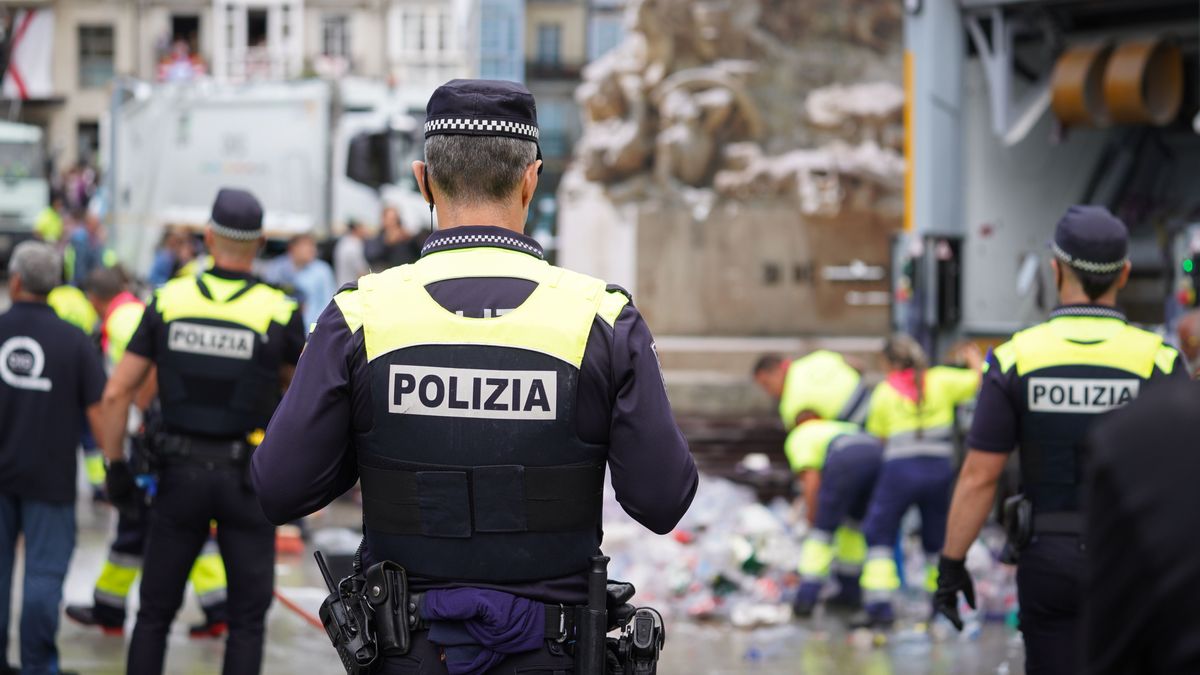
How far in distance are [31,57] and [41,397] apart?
48.3 m

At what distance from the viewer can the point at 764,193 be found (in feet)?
49.0

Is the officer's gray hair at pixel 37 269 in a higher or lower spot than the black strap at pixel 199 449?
higher

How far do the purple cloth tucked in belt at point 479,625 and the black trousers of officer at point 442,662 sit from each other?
0.02 meters

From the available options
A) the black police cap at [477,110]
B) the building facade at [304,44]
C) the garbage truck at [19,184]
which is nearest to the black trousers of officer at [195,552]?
the black police cap at [477,110]

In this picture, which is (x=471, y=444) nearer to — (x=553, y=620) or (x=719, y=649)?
(x=553, y=620)

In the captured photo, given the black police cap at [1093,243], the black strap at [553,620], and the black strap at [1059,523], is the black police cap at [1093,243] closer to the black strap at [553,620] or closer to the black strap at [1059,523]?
the black strap at [1059,523]

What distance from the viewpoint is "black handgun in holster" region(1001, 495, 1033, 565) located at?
4379 millimetres

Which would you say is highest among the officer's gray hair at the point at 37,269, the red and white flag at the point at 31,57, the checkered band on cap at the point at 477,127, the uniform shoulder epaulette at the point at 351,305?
the checkered band on cap at the point at 477,127

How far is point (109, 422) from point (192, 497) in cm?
44

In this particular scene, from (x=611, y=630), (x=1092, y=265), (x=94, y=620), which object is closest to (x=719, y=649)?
(x=94, y=620)

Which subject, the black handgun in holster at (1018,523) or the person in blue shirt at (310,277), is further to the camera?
the person in blue shirt at (310,277)

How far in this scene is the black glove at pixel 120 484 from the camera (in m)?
5.67

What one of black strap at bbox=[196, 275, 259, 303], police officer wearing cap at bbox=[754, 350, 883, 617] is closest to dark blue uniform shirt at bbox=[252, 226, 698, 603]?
black strap at bbox=[196, 275, 259, 303]

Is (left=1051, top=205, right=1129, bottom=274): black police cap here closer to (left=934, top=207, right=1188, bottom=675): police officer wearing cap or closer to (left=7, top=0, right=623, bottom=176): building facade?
(left=934, top=207, right=1188, bottom=675): police officer wearing cap
